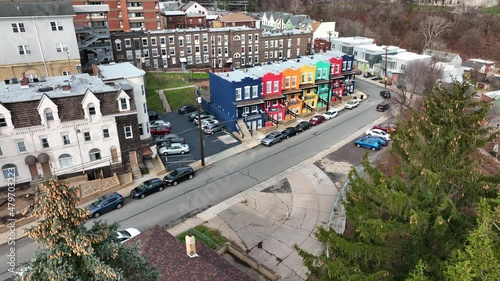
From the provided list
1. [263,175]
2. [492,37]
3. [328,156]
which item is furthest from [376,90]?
[492,37]

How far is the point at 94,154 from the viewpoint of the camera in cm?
3209

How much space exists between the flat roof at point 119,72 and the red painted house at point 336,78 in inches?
1266

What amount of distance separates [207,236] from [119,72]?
20.7 metres

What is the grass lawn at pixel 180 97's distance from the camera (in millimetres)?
53750

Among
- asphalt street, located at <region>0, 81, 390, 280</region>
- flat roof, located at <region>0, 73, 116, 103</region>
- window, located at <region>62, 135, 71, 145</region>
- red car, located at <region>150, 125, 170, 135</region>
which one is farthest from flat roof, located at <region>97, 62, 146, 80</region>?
asphalt street, located at <region>0, 81, 390, 280</region>

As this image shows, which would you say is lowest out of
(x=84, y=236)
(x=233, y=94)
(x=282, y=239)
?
(x=282, y=239)

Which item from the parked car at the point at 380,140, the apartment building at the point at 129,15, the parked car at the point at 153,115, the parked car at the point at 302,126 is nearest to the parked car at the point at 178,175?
the parked car at the point at 153,115

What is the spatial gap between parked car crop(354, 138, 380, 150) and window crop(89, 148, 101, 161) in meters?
29.1

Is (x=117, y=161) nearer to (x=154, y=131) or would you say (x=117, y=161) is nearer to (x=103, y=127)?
(x=103, y=127)

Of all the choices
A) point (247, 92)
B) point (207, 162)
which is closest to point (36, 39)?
point (247, 92)

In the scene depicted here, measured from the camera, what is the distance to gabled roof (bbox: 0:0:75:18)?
41.6 metres

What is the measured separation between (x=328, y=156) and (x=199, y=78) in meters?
35.1

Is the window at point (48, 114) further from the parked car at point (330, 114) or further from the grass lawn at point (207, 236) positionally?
the parked car at point (330, 114)

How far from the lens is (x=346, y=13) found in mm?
114938
